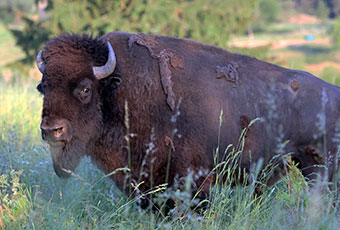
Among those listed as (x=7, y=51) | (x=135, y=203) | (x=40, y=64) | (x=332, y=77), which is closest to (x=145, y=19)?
(x=332, y=77)

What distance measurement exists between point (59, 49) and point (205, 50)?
62.7 inches

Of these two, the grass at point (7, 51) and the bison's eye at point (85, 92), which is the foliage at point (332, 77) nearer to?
the bison's eye at point (85, 92)

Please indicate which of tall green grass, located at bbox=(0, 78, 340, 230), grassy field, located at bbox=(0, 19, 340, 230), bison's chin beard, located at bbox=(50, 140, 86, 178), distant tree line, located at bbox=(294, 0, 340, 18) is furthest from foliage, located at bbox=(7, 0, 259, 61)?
distant tree line, located at bbox=(294, 0, 340, 18)

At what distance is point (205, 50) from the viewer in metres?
4.65

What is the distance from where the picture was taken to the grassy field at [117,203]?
338 cm

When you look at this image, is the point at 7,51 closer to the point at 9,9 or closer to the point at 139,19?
the point at 9,9

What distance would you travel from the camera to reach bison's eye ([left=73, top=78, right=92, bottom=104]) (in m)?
3.97

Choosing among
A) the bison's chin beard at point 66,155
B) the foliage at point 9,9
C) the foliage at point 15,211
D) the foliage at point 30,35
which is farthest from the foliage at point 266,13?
the foliage at point 15,211

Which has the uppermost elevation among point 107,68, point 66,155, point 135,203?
point 107,68

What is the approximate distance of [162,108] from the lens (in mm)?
4195

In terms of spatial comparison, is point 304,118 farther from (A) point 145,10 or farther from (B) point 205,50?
(A) point 145,10

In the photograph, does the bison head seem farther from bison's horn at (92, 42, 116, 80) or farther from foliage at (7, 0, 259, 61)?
foliage at (7, 0, 259, 61)

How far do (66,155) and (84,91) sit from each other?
70cm

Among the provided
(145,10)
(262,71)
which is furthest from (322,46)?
(262,71)
